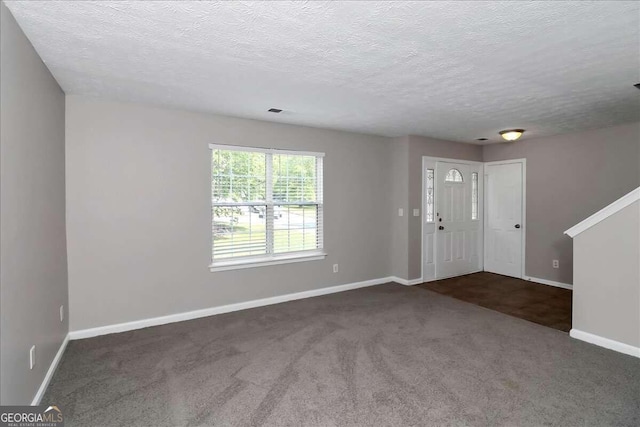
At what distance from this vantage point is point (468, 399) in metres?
2.33

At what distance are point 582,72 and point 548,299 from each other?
314cm

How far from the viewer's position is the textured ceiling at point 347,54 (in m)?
1.81

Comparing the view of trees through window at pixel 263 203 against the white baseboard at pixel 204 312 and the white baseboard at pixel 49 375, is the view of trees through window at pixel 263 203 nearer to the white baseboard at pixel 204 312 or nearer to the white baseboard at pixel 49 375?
the white baseboard at pixel 204 312

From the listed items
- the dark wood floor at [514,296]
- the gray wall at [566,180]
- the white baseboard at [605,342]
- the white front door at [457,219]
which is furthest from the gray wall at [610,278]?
the white front door at [457,219]

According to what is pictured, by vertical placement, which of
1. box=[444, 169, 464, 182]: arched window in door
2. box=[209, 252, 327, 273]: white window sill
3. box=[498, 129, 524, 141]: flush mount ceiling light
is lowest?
box=[209, 252, 327, 273]: white window sill

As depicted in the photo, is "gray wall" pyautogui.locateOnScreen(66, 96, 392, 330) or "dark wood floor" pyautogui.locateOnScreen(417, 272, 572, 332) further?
"dark wood floor" pyautogui.locateOnScreen(417, 272, 572, 332)

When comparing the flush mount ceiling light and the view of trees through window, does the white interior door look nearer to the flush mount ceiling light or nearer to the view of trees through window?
the flush mount ceiling light

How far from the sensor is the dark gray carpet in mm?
2168

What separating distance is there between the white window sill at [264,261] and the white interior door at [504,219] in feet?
10.8

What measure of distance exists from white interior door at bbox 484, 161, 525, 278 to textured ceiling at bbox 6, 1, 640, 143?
6.95 feet

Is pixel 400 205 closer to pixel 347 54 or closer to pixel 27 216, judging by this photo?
pixel 347 54

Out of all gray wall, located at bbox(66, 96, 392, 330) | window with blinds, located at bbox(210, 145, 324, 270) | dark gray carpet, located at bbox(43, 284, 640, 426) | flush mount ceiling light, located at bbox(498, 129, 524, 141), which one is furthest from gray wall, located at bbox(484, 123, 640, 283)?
gray wall, located at bbox(66, 96, 392, 330)

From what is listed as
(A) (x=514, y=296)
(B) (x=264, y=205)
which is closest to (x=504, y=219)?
(A) (x=514, y=296)

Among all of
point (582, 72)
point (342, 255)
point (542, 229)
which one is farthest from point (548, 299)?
point (582, 72)
